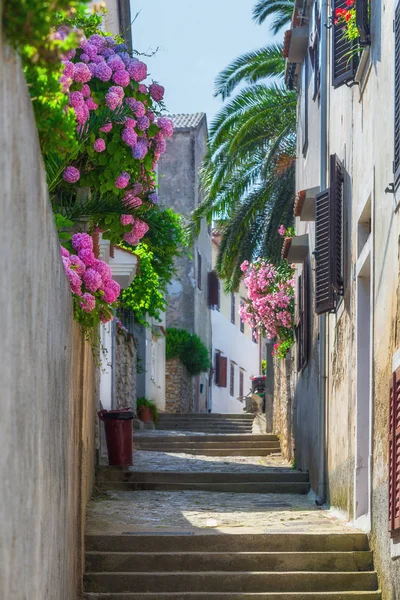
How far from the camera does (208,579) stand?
948 cm

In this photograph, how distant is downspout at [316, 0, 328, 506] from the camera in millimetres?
12875

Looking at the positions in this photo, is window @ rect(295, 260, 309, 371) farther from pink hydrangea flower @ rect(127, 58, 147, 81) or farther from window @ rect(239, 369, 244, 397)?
window @ rect(239, 369, 244, 397)

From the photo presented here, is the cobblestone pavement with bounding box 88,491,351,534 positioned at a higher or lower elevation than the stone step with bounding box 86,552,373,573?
higher

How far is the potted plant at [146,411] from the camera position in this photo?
25.4 m

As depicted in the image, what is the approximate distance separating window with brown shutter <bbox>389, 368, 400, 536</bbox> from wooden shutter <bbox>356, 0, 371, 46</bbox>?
318cm

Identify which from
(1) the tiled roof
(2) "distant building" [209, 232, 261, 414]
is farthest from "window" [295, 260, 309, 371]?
(2) "distant building" [209, 232, 261, 414]

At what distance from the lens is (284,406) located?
64.8ft

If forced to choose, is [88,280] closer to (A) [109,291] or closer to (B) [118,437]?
(A) [109,291]

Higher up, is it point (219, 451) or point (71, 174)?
point (71, 174)

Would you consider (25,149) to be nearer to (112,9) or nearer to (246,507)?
(246,507)

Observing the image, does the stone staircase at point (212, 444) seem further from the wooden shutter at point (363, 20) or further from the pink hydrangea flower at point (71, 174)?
the wooden shutter at point (363, 20)

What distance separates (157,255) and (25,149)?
19675 mm

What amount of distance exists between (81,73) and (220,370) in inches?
1391

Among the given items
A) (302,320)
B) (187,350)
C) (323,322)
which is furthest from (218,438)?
(187,350)
